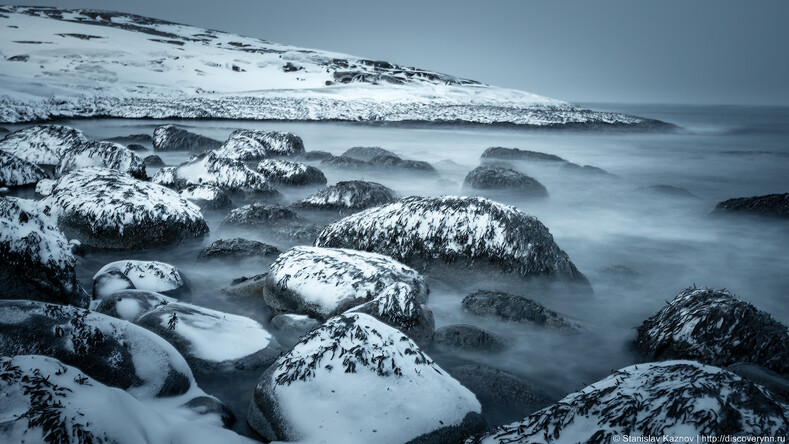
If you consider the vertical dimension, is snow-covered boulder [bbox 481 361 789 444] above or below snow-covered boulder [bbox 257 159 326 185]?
above

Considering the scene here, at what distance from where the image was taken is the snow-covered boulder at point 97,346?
307cm

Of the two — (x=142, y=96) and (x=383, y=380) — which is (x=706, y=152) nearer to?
(x=383, y=380)

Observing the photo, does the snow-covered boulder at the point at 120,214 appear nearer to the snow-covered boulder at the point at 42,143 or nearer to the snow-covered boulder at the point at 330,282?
the snow-covered boulder at the point at 330,282

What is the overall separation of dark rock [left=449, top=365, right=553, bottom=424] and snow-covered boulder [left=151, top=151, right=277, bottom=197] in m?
7.37

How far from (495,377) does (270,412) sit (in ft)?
5.45

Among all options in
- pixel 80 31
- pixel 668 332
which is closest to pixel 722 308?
pixel 668 332

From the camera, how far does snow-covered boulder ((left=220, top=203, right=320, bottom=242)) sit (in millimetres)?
7641

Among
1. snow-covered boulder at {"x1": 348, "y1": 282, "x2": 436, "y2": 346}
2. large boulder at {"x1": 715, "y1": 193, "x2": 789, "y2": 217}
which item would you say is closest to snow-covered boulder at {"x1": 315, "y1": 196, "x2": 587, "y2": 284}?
snow-covered boulder at {"x1": 348, "y1": 282, "x2": 436, "y2": 346}

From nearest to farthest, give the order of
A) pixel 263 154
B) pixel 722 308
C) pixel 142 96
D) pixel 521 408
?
pixel 521 408 < pixel 722 308 < pixel 263 154 < pixel 142 96

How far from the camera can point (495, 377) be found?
3.83 meters

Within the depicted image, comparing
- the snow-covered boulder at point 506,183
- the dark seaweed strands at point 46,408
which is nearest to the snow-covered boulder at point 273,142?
the snow-covered boulder at point 506,183

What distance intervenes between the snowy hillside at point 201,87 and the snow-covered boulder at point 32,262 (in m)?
20.6

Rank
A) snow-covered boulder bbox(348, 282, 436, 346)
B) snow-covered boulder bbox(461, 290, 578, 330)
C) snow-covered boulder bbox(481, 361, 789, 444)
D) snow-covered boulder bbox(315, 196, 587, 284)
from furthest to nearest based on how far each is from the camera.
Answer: snow-covered boulder bbox(315, 196, 587, 284) → snow-covered boulder bbox(461, 290, 578, 330) → snow-covered boulder bbox(348, 282, 436, 346) → snow-covered boulder bbox(481, 361, 789, 444)

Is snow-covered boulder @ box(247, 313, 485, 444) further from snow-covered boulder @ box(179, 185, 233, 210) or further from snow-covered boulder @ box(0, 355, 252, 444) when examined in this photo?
snow-covered boulder @ box(179, 185, 233, 210)
